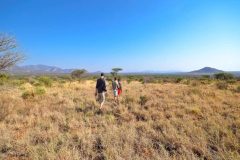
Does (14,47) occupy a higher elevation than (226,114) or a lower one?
higher

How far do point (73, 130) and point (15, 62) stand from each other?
5.28 m

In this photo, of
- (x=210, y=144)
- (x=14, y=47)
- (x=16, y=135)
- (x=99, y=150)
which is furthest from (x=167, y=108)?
(x=14, y=47)

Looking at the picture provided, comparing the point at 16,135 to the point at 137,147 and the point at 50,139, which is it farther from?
Answer: the point at 137,147

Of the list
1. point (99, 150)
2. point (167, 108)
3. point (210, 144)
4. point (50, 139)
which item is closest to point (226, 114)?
point (167, 108)

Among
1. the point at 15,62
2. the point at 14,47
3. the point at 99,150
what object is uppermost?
the point at 14,47

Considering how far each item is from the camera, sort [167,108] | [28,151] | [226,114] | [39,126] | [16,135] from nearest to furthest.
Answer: [28,151]
[16,135]
[39,126]
[226,114]
[167,108]

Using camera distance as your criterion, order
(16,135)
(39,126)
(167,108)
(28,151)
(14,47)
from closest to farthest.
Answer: (28,151) < (16,135) < (39,126) < (14,47) < (167,108)

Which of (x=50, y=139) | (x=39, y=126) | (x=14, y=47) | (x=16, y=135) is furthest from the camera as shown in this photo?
(x=14, y=47)

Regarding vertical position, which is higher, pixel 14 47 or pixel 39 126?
pixel 14 47

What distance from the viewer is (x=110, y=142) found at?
20.7 feet

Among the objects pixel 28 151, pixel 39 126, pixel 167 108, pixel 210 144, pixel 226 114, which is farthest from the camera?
pixel 167 108

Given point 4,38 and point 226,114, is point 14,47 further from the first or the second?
point 226,114

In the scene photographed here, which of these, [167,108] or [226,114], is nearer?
[226,114]

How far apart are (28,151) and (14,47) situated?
6.58 m
